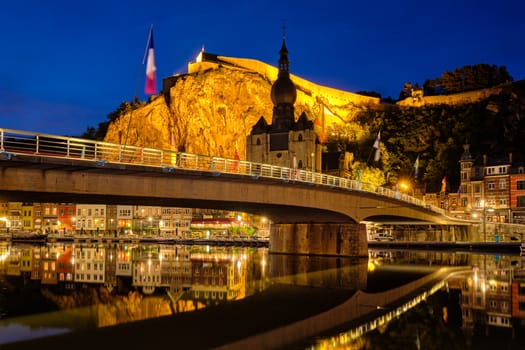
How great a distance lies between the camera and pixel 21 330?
18.5 meters

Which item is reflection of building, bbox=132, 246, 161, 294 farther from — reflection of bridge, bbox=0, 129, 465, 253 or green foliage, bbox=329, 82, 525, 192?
green foliage, bbox=329, 82, 525, 192

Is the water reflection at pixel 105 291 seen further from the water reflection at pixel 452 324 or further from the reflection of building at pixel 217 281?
the water reflection at pixel 452 324

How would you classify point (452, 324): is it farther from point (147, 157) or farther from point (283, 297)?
point (147, 157)

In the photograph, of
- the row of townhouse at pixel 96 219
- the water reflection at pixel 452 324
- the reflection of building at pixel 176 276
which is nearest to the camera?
the water reflection at pixel 452 324

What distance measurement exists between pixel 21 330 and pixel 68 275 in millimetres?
19783

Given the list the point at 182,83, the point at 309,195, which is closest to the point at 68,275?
the point at 309,195

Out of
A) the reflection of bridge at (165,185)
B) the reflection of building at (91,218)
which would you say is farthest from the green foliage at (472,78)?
the reflection of bridge at (165,185)

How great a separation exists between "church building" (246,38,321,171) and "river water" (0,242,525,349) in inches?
2683

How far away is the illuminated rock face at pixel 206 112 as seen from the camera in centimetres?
12975

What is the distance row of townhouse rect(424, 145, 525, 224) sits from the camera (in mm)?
87625

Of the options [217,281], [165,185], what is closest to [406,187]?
[217,281]

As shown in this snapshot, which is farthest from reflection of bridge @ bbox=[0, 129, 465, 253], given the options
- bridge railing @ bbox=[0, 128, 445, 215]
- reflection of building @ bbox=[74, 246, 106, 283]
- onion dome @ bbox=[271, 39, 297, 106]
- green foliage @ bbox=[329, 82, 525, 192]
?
green foliage @ bbox=[329, 82, 525, 192]

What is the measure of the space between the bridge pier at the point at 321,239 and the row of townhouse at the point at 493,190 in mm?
40668

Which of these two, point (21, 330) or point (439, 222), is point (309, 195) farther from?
point (439, 222)
